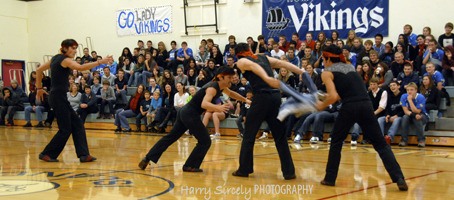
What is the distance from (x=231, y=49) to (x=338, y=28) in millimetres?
3802

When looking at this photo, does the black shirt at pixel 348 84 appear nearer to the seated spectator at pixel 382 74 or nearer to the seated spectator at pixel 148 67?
the seated spectator at pixel 382 74

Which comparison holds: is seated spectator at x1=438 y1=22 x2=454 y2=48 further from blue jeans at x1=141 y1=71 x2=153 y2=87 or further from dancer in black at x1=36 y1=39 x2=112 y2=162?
dancer in black at x1=36 y1=39 x2=112 y2=162

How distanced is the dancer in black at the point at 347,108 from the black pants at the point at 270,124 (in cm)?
78

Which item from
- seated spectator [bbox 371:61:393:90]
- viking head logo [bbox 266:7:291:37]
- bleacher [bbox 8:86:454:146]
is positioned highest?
viking head logo [bbox 266:7:291:37]

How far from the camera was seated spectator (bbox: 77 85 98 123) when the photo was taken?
20.2 meters

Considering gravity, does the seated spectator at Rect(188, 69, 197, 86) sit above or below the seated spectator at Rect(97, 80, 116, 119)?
above

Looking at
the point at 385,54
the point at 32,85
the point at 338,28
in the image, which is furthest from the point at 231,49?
the point at 32,85

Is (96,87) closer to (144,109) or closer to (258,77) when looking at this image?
(144,109)

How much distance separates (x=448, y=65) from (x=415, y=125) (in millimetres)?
2584

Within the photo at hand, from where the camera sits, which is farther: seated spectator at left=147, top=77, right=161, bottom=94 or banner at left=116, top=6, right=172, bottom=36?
banner at left=116, top=6, right=172, bottom=36

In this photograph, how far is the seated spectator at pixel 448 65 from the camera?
1552 centimetres

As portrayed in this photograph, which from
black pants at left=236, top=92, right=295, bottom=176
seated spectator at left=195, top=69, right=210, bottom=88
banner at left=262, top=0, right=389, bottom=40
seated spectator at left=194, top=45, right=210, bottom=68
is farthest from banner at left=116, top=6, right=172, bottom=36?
black pants at left=236, top=92, right=295, bottom=176

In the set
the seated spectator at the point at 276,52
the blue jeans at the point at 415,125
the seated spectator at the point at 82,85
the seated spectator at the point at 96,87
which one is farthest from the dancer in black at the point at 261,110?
the seated spectator at the point at 82,85

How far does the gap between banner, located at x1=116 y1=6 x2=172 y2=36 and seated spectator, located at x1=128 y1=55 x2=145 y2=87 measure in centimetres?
267
